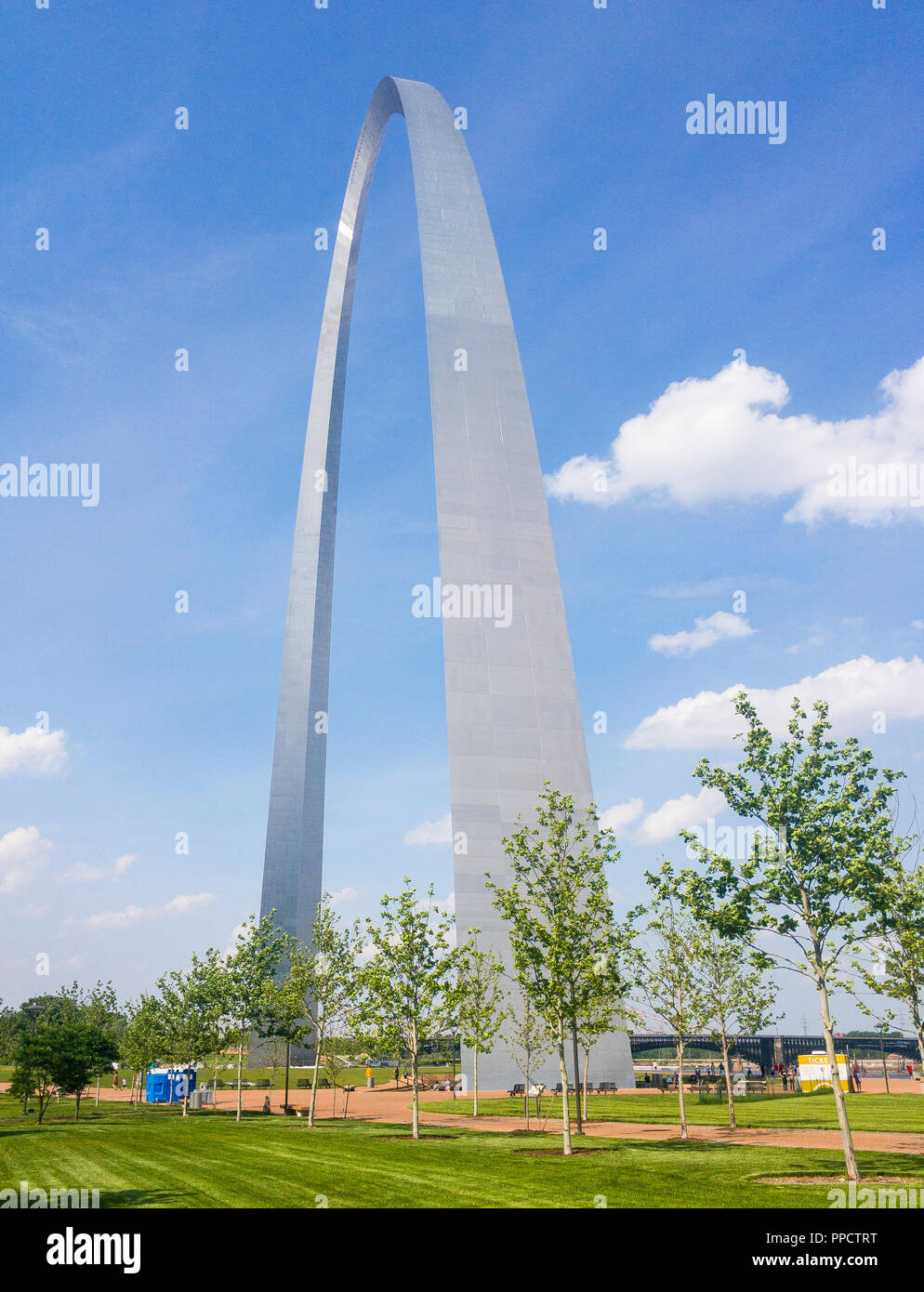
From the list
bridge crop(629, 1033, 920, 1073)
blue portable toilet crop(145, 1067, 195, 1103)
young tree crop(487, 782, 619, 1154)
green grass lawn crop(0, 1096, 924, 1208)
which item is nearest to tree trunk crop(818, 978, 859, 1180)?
green grass lawn crop(0, 1096, 924, 1208)

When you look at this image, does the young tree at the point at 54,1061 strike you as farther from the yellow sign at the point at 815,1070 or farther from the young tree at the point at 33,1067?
the yellow sign at the point at 815,1070

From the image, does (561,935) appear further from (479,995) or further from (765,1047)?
(765,1047)

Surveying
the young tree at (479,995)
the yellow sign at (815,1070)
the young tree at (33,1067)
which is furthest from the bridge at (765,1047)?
the yellow sign at (815,1070)

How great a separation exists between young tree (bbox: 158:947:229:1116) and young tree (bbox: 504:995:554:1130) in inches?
479

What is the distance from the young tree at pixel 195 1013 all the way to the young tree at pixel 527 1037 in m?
12.2

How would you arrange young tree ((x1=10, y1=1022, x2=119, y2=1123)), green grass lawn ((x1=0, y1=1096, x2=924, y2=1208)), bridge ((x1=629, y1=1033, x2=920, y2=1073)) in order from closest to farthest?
green grass lawn ((x1=0, y1=1096, x2=924, y2=1208)) → young tree ((x1=10, y1=1022, x2=119, y2=1123)) → bridge ((x1=629, y1=1033, x2=920, y2=1073))

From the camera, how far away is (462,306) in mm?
46375

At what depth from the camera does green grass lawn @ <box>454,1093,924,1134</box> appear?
31.4 meters

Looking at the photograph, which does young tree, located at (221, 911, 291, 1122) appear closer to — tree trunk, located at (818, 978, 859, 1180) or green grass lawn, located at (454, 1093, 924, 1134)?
green grass lawn, located at (454, 1093, 924, 1134)

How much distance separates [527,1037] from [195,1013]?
18785mm
